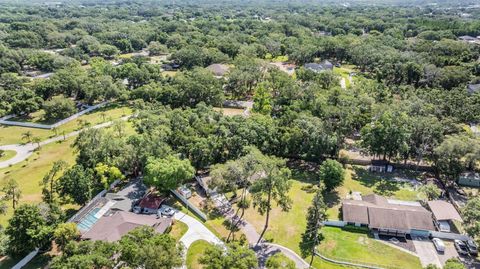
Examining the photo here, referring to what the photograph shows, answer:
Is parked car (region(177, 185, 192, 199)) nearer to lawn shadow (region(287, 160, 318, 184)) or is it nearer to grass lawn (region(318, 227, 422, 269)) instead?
lawn shadow (region(287, 160, 318, 184))

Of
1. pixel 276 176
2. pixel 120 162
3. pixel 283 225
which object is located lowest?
pixel 283 225

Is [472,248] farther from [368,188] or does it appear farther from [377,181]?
[377,181]

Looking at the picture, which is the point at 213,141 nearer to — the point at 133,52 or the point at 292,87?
the point at 292,87

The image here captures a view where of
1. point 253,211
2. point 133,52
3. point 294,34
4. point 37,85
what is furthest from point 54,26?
point 253,211

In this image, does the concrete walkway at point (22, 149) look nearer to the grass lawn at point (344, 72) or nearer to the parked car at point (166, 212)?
the parked car at point (166, 212)

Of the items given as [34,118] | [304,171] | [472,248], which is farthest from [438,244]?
[34,118]

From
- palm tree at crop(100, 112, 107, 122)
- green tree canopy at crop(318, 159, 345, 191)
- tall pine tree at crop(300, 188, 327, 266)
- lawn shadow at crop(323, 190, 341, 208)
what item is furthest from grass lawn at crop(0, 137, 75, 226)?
lawn shadow at crop(323, 190, 341, 208)
